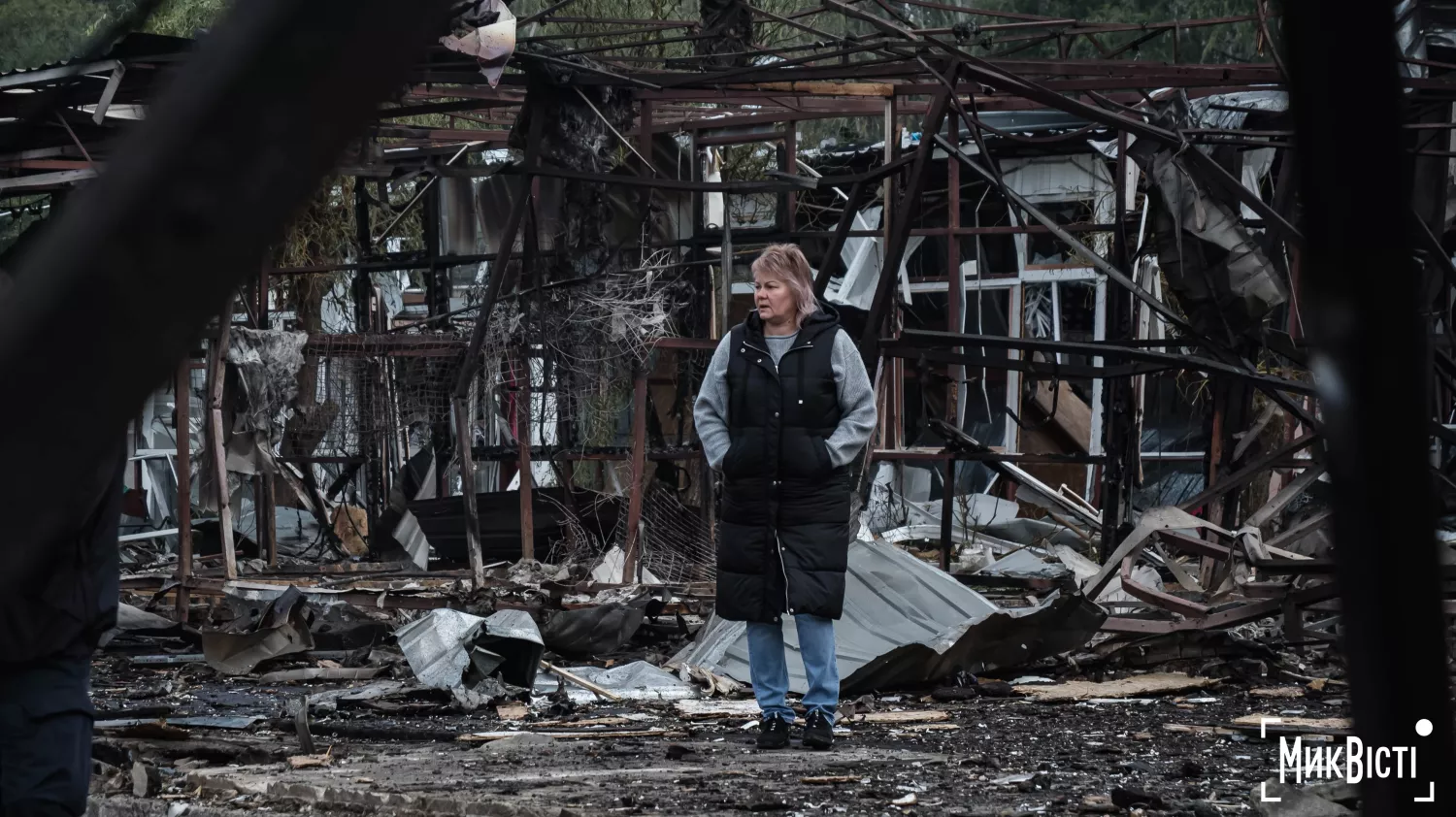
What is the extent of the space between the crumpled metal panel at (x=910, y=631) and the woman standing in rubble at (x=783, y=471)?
135 centimetres

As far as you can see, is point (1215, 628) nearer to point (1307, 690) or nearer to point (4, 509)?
point (1307, 690)

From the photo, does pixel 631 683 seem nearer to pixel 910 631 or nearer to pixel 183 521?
pixel 910 631

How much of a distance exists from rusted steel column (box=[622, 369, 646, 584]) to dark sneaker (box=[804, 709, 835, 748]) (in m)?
3.78

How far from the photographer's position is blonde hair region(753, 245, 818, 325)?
259 inches

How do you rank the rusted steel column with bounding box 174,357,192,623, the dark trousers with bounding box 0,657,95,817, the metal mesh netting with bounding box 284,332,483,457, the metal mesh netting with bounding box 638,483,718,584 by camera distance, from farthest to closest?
the metal mesh netting with bounding box 638,483,718,584
the metal mesh netting with bounding box 284,332,483,457
the rusted steel column with bounding box 174,357,192,623
the dark trousers with bounding box 0,657,95,817

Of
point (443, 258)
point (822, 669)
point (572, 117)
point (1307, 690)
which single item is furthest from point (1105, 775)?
point (443, 258)

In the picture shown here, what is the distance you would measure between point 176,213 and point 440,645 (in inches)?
298

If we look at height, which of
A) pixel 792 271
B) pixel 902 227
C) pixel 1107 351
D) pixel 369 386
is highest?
pixel 902 227

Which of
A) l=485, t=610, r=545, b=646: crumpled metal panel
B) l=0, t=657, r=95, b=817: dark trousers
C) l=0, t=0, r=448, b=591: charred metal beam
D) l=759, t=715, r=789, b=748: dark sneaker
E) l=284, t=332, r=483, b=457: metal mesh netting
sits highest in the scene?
l=0, t=0, r=448, b=591: charred metal beam

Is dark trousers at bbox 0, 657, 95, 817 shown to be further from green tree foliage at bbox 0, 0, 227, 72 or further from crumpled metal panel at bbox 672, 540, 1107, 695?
crumpled metal panel at bbox 672, 540, 1107, 695

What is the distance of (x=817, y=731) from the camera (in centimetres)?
616

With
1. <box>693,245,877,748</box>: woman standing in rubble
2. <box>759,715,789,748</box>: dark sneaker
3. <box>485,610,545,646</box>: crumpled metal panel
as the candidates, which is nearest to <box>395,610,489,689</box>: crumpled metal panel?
<box>485,610,545,646</box>: crumpled metal panel

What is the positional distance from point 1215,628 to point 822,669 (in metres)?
2.78

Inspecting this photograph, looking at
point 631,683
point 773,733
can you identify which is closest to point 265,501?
point 631,683
